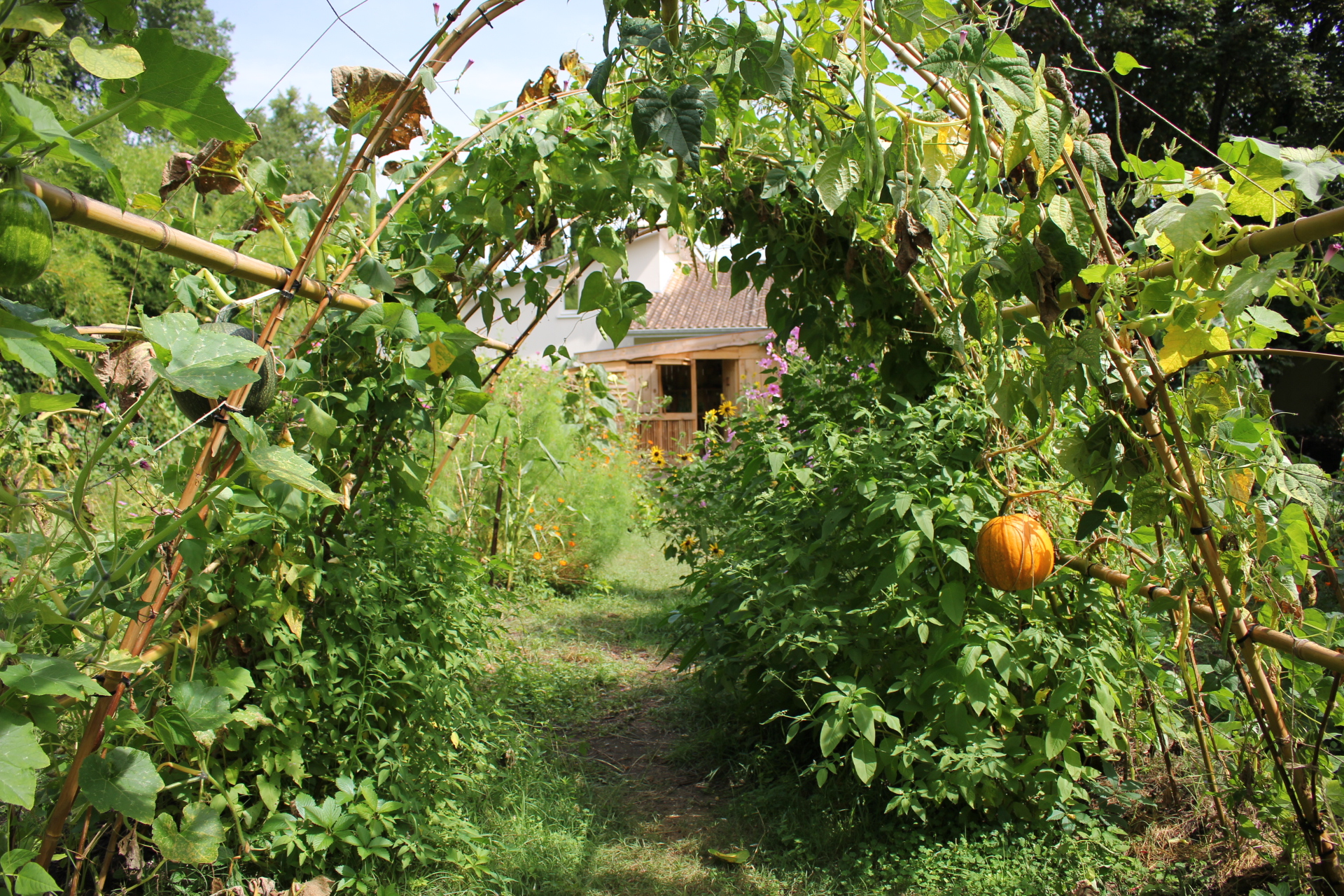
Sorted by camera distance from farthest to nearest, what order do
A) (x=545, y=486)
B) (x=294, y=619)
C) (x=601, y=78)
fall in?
(x=545, y=486) → (x=294, y=619) → (x=601, y=78)

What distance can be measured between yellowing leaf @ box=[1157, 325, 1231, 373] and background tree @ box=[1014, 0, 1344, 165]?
837 cm

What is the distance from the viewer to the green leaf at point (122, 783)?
3.32 feet

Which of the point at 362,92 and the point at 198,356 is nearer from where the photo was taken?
the point at 198,356

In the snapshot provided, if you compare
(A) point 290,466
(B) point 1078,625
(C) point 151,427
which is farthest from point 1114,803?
(C) point 151,427

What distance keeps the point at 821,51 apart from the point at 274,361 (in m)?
1.17

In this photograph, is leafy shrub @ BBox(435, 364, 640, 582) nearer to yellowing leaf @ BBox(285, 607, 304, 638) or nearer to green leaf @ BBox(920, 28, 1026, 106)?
yellowing leaf @ BBox(285, 607, 304, 638)

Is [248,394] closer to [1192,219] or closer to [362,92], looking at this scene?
[362,92]

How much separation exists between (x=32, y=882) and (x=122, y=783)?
132 millimetres

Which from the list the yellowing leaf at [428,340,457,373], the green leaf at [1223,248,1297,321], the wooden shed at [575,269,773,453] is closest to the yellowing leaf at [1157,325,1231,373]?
the green leaf at [1223,248,1297,321]

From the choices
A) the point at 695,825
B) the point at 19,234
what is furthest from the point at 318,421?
the point at 695,825

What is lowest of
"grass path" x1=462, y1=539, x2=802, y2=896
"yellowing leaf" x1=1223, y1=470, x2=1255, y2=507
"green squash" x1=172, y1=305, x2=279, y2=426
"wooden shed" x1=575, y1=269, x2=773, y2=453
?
"grass path" x1=462, y1=539, x2=802, y2=896

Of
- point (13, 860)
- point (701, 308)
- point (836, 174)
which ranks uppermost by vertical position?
point (701, 308)

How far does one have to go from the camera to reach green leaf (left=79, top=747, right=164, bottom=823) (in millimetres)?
1011

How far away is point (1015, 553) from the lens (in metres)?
1.79
